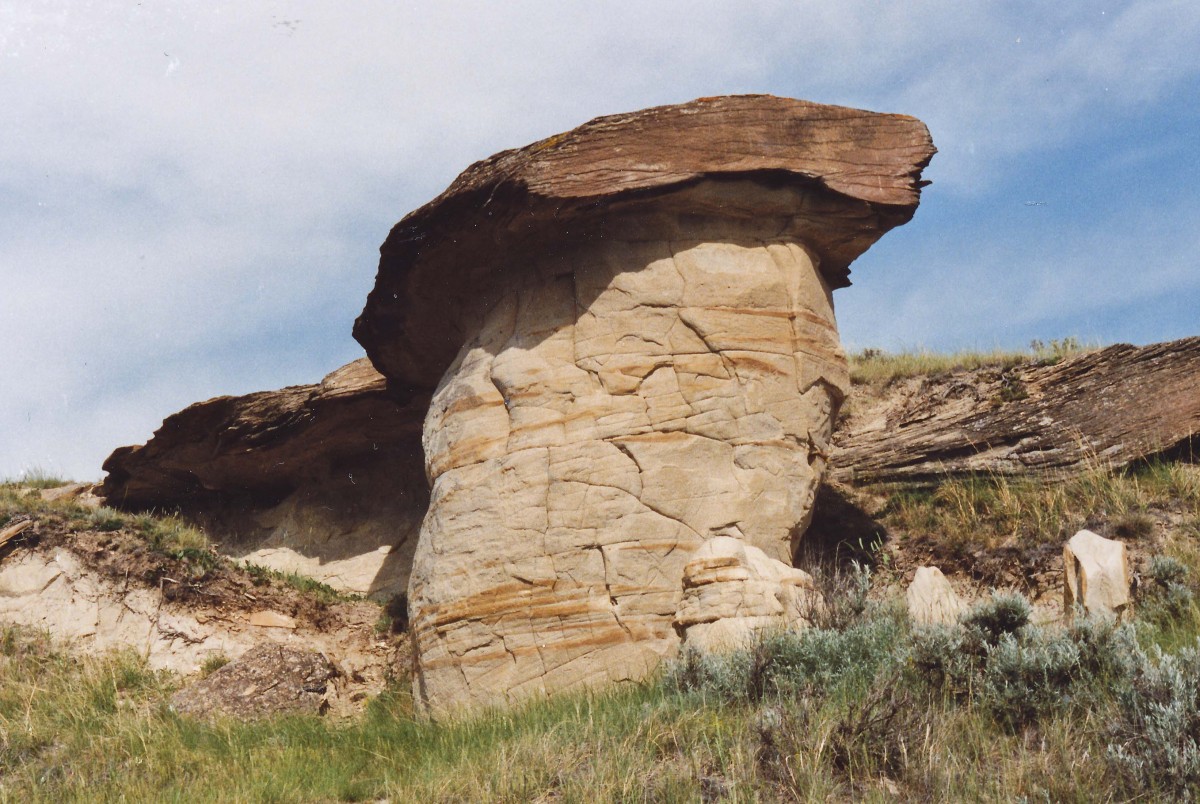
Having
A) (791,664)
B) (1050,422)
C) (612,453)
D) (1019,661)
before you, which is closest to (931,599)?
(791,664)

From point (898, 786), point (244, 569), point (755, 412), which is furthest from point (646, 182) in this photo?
point (244, 569)

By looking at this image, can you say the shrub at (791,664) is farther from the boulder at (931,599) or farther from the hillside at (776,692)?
the boulder at (931,599)

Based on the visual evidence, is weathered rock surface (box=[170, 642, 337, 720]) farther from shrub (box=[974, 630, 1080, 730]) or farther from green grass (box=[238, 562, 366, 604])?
shrub (box=[974, 630, 1080, 730])

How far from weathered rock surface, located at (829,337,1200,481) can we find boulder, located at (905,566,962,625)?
3091mm

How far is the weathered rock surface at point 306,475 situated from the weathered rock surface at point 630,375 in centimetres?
353

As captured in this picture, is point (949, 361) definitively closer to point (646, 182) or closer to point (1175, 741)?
point (646, 182)

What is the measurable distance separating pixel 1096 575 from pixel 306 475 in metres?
9.96

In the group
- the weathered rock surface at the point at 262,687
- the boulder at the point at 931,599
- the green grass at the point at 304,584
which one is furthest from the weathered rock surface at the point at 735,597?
the green grass at the point at 304,584

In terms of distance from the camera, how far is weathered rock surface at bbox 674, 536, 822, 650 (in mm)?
7824

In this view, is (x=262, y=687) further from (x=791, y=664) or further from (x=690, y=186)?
(x=690, y=186)

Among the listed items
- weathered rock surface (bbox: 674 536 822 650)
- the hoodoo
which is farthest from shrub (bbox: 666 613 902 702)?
the hoodoo

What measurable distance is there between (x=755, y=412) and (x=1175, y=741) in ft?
15.5

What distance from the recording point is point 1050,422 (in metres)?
11.4

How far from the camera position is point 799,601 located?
27.0ft
